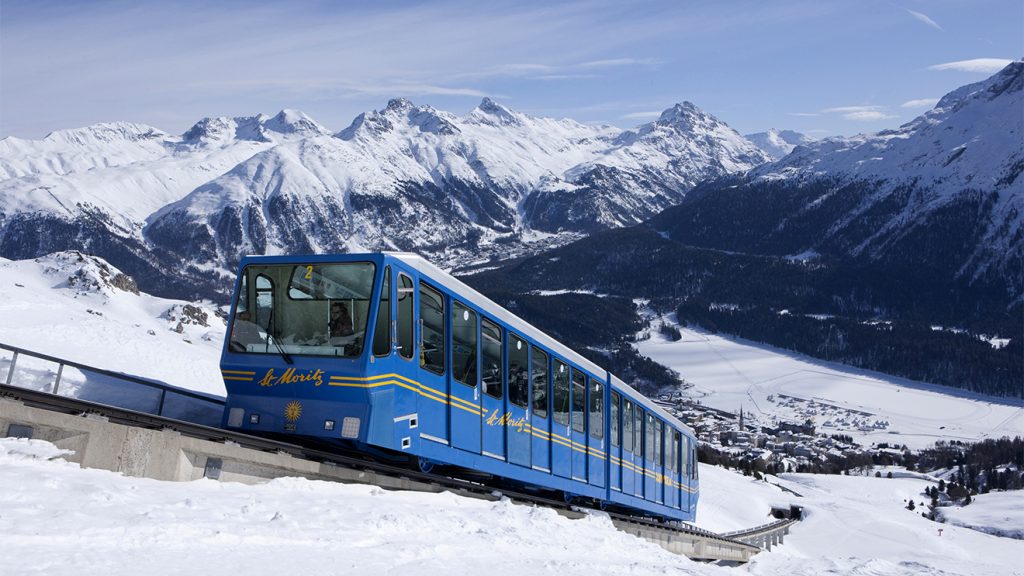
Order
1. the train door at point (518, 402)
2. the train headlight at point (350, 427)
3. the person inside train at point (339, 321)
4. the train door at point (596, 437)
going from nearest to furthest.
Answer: the train headlight at point (350, 427) < the person inside train at point (339, 321) < the train door at point (518, 402) < the train door at point (596, 437)

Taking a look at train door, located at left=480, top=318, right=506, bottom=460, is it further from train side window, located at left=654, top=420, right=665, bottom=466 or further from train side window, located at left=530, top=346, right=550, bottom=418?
train side window, located at left=654, top=420, right=665, bottom=466

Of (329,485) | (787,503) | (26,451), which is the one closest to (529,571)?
(329,485)

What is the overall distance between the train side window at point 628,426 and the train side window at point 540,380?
5842mm

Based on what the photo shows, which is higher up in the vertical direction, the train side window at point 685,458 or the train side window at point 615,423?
the train side window at point 615,423

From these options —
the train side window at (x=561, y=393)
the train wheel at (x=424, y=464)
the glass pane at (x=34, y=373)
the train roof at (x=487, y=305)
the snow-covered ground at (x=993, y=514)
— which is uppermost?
the train roof at (x=487, y=305)

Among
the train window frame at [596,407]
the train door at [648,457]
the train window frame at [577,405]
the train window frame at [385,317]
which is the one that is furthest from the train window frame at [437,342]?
the train door at [648,457]

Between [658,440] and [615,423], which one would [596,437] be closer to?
[615,423]

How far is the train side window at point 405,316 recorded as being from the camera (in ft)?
50.0

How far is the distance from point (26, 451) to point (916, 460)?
684 ft

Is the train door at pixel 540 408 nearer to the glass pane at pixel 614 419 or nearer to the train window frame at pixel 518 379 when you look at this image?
the train window frame at pixel 518 379

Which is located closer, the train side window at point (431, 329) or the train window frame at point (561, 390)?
the train side window at point (431, 329)

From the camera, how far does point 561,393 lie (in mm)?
21375

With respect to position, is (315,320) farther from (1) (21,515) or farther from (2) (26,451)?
(1) (21,515)

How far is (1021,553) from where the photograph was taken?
243ft
